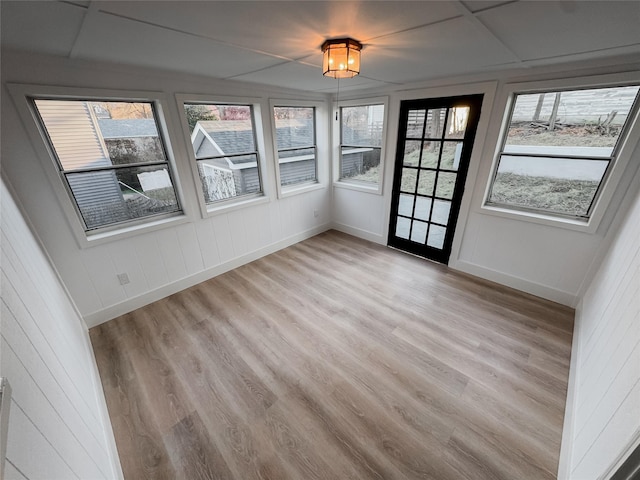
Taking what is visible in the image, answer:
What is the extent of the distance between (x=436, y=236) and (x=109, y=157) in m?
3.60

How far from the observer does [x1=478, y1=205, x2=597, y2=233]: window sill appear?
225 cm

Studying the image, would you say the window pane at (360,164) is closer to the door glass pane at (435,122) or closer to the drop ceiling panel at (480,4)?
the door glass pane at (435,122)

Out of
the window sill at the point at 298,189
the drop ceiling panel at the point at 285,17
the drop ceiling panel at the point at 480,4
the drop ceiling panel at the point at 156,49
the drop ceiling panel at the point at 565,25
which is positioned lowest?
the window sill at the point at 298,189

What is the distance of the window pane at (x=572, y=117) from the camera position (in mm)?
1999

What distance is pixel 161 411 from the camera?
167cm

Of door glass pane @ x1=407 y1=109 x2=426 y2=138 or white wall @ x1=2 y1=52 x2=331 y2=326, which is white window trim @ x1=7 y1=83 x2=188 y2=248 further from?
door glass pane @ x1=407 y1=109 x2=426 y2=138

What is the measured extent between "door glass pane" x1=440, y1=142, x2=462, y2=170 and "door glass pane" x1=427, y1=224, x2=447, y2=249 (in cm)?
76

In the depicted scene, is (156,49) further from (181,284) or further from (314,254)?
(314,254)

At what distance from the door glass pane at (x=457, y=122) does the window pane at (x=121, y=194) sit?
10.0 ft

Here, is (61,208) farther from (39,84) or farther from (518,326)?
(518,326)

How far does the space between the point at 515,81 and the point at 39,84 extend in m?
3.74

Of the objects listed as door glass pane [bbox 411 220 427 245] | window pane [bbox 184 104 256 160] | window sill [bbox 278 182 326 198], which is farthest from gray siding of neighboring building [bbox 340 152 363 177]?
window pane [bbox 184 104 256 160]

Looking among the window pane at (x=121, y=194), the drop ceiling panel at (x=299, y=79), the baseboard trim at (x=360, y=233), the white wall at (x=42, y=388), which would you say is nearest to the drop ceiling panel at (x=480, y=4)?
the drop ceiling panel at (x=299, y=79)

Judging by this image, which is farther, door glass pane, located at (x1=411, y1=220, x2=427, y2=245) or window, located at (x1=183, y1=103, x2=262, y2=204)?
door glass pane, located at (x1=411, y1=220, x2=427, y2=245)
